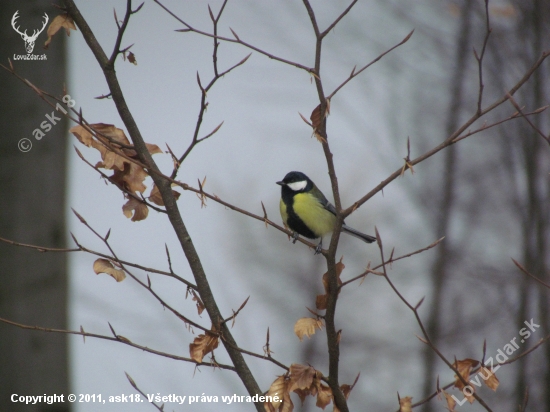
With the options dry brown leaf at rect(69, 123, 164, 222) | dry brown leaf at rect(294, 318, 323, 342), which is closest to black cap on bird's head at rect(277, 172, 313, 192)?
dry brown leaf at rect(69, 123, 164, 222)

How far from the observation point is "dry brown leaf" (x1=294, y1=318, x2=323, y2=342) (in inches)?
80.2

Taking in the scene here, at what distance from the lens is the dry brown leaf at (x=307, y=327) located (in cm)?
204

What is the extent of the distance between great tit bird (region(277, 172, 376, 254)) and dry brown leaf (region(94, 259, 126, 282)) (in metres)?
2.34

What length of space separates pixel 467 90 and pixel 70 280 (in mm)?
4690

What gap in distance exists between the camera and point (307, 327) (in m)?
2.05

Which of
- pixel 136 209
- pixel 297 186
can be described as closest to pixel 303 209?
pixel 297 186

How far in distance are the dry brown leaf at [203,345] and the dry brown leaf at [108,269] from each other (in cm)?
37

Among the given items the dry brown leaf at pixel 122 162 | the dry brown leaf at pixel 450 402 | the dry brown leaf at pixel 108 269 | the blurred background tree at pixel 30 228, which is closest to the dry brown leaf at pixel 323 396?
the dry brown leaf at pixel 450 402

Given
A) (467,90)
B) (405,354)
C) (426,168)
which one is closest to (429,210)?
(426,168)

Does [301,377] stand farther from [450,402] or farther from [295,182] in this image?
[295,182]

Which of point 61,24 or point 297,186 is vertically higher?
point 297,186

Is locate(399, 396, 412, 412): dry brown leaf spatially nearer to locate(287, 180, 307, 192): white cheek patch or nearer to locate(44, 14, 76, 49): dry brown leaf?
locate(44, 14, 76, 49): dry brown leaf

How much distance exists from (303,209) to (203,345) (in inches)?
94.4

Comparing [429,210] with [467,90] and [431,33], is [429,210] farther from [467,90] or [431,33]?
[431,33]
